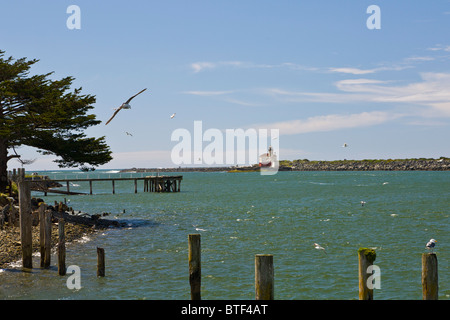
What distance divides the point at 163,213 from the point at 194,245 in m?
31.7

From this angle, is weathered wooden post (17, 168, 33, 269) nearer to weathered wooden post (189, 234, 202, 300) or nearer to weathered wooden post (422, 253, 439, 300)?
weathered wooden post (189, 234, 202, 300)

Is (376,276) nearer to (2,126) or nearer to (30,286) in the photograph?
(30,286)

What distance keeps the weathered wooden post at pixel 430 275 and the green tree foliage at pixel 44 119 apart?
27116 millimetres

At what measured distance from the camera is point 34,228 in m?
26.1

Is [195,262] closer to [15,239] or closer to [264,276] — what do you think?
[264,276]

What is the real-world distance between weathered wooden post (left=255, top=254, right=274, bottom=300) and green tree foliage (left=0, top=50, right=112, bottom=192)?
25021 millimetres

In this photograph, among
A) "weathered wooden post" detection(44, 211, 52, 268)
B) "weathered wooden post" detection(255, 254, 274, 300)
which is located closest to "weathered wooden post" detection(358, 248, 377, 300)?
"weathered wooden post" detection(255, 254, 274, 300)

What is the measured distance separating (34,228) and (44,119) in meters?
8.80

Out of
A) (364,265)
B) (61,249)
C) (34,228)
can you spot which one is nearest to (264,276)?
(364,265)

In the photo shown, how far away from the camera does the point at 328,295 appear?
633 inches

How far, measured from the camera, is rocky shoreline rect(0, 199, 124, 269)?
21027 millimetres

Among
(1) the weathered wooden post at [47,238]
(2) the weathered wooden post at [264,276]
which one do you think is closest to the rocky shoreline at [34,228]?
(1) the weathered wooden post at [47,238]

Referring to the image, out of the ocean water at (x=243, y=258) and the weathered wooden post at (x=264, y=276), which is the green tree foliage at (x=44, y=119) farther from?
the weathered wooden post at (x=264, y=276)
